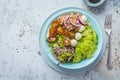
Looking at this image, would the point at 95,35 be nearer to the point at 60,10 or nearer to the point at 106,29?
the point at 106,29

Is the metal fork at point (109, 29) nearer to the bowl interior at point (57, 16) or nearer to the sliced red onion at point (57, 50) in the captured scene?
the bowl interior at point (57, 16)

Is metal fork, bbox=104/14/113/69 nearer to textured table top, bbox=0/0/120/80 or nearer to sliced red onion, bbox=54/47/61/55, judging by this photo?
textured table top, bbox=0/0/120/80

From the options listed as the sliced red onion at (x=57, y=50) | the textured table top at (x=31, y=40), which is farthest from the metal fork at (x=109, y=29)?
the sliced red onion at (x=57, y=50)

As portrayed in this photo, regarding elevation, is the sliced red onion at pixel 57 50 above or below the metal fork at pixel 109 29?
below

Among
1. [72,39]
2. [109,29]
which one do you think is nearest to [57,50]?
[72,39]

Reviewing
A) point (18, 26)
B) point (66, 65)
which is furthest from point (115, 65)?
point (18, 26)

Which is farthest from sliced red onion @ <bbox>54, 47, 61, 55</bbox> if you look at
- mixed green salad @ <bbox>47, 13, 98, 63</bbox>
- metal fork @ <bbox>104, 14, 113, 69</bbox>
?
metal fork @ <bbox>104, 14, 113, 69</bbox>
